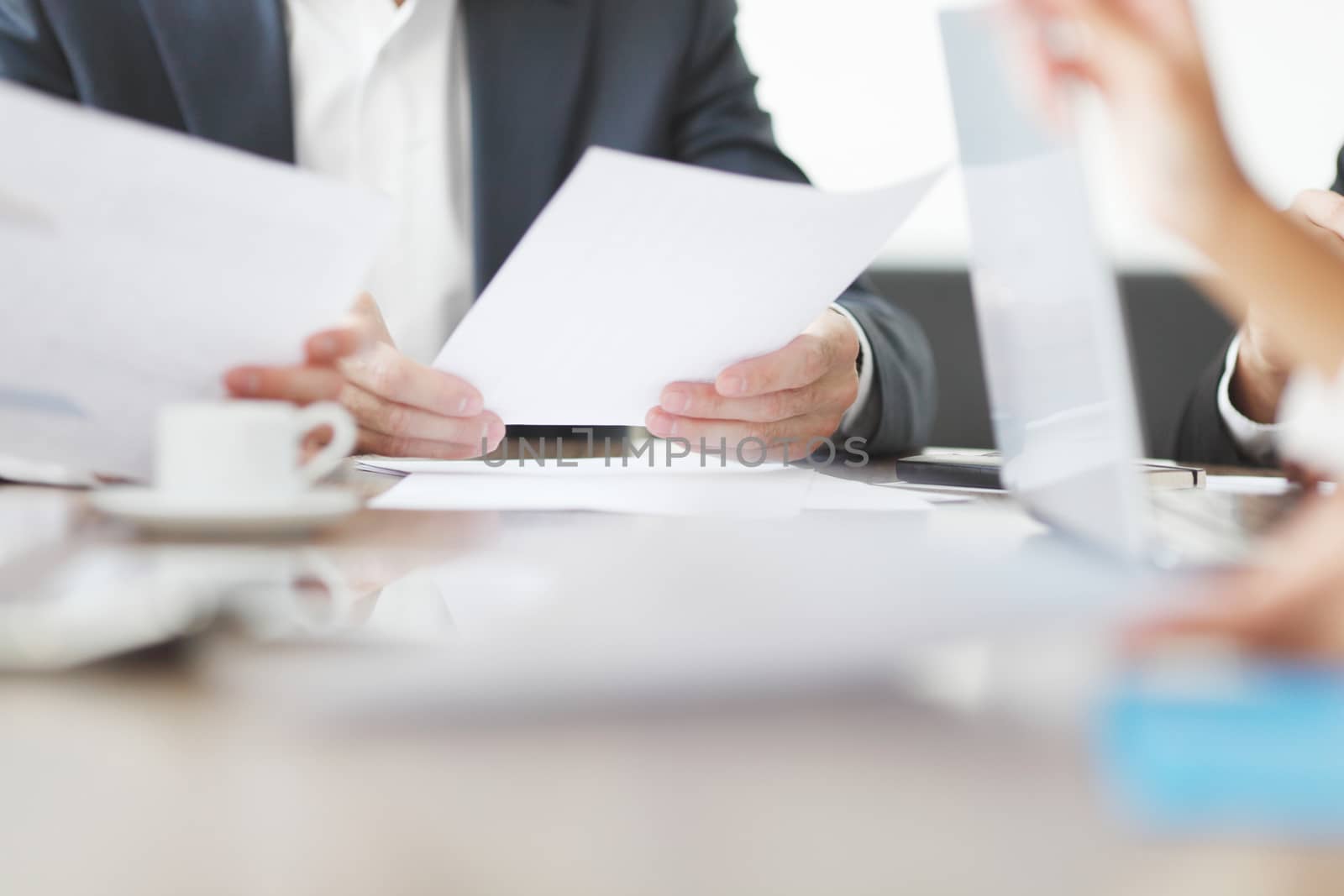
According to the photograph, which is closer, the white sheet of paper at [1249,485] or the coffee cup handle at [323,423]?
the coffee cup handle at [323,423]

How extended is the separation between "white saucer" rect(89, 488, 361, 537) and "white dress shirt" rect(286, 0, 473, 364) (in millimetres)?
684

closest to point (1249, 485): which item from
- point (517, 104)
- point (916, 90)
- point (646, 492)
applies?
point (646, 492)

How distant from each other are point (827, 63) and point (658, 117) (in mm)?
1111

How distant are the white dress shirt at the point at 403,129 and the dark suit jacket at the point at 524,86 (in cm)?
6

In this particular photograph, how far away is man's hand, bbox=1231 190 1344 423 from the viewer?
0.71 meters

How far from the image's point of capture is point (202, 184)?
403mm

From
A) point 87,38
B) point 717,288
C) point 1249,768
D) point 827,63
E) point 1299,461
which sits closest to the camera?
point 1249,768

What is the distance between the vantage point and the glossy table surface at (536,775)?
5.2 inches

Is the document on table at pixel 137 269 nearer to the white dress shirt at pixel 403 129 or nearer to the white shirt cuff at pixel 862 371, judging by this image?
the white shirt cuff at pixel 862 371

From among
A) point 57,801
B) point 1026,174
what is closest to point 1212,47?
point 1026,174

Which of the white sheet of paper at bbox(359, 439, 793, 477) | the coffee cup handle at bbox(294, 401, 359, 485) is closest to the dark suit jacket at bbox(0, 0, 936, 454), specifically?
the white sheet of paper at bbox(359, 439, 793, 477)

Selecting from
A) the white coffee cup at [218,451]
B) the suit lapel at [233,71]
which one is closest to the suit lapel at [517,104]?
the suit lapel at [233,71]

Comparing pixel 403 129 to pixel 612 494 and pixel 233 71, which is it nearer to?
pixel 233 71

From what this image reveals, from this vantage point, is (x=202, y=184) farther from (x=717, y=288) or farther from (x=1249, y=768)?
(x=1249, y=768)
